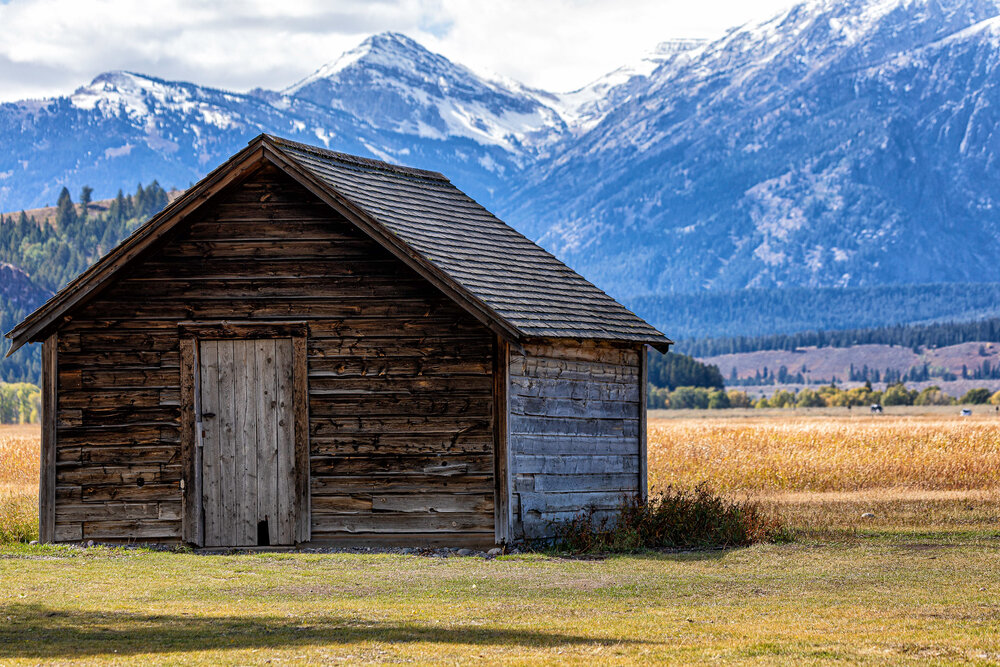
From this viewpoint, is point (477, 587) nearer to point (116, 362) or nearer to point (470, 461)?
point (470, 461)

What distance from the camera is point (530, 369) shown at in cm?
1895

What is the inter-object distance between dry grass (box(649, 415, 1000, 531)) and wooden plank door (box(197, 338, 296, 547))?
8190 millimetres

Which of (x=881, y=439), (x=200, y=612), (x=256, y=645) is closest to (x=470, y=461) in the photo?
(x=200, y=612)

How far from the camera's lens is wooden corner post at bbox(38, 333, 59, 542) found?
63.4 feet

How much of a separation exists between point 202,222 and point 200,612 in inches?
308

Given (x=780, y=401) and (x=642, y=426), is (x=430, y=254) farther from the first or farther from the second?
(x=780, y=401)

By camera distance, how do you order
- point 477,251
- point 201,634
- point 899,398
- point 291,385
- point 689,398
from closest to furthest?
point 201,634
point 291,385
point 477,251
point 899,398
point 689,398

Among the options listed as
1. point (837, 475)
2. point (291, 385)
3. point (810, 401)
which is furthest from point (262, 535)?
point (810, 401)

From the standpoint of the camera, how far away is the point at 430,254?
1873 centimetres

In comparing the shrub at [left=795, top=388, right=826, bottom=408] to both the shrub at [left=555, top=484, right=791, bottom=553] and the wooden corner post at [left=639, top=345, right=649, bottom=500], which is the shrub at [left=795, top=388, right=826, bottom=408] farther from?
the shrub at [left=555, top=484, right=791, bottom=553]

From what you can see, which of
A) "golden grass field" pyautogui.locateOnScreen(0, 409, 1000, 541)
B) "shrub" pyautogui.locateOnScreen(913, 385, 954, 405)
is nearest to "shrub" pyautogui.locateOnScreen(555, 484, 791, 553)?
"golden grass field" pyautogui.locateOnScreen(0, 409, 1000, 541)

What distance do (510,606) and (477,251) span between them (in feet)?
27.6

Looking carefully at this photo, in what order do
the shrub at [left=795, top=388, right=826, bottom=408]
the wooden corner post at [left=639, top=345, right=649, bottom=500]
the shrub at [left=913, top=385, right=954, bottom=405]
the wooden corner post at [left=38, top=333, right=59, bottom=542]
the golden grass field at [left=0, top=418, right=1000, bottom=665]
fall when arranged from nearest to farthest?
the golden grass field at [left=0, top=418, right=1000, bottom=665]
the wooden corner post at [left=38, top=333, right=59, bottom=542]
the wooden corner post at [left=639, top=345, right=649, bottom=500]
the shrub at [left=795, top=388, right=826, bottom=408]
the shrub at [left=913, top=385, right=954, bottom=405]

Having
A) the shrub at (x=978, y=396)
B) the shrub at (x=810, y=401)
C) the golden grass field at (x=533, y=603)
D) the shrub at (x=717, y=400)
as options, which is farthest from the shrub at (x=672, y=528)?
the shrub at (x=978, y=396)
